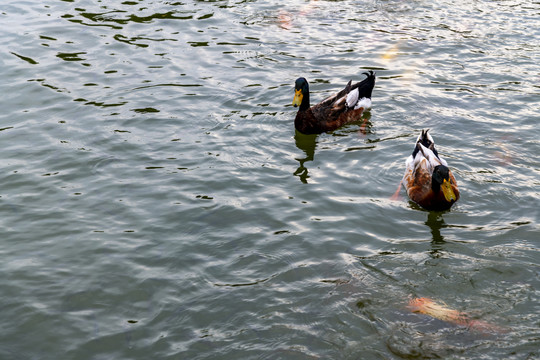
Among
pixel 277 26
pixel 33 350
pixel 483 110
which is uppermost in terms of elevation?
pixel 277 26

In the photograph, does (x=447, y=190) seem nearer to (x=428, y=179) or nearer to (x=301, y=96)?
(x=428, y=179)

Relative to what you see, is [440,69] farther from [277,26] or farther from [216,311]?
[216,311]

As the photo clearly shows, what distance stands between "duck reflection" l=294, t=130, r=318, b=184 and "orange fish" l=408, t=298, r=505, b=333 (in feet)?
9.99

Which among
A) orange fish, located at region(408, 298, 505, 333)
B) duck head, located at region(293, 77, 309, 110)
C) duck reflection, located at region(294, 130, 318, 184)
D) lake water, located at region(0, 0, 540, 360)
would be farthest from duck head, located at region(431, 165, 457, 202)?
duck head, located at region(293, 77, 309, 110)

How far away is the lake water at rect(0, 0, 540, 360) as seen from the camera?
6.33 meters

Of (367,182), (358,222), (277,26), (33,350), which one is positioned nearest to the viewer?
(33,350)

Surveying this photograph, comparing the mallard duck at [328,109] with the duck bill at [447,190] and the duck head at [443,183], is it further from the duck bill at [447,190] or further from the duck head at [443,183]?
the duck bill at [447,190]

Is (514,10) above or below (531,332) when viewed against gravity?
above

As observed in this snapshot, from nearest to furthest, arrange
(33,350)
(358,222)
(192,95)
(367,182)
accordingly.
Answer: (33,350)
(358,222)
(367,182)
(192,95)

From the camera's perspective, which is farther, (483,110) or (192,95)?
(192,95)

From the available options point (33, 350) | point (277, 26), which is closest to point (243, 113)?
point (277, 26)

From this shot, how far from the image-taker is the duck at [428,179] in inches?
Answer: 329

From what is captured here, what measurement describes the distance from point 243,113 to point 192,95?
1214 mm

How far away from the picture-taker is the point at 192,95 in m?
11.7
